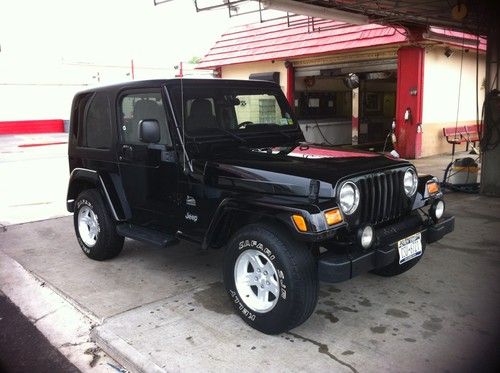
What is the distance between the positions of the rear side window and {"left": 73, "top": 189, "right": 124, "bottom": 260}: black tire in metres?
0.52

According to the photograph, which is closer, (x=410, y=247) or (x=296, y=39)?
(x=410, y=247)

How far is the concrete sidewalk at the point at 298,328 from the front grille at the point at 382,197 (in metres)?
0.80

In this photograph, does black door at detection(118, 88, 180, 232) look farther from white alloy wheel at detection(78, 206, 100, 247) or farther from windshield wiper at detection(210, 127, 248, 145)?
white alloy wheel at detection(78, 206, 100, 247)

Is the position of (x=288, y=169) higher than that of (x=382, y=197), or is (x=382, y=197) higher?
(x=288, y=169)

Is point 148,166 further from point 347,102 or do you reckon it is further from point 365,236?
point 347,102

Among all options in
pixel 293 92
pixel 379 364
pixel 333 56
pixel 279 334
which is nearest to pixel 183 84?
pixel 279 334

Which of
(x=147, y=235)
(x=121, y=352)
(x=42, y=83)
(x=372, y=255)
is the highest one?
(x=42, y=83)

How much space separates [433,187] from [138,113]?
2.76 metres

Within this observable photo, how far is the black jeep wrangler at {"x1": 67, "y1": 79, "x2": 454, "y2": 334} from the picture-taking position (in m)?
3.15

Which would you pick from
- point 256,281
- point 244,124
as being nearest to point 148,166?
point 244,124

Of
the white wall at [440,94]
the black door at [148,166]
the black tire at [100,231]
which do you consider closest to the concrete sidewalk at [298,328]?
the black tire at [100,231]

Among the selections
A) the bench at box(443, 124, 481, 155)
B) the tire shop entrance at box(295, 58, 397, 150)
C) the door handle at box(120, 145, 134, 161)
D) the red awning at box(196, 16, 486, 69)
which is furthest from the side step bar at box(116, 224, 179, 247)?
the bench at box(443, 124, 481, 155)

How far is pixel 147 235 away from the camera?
14.1 ft

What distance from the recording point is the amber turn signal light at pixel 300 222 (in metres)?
3.01
